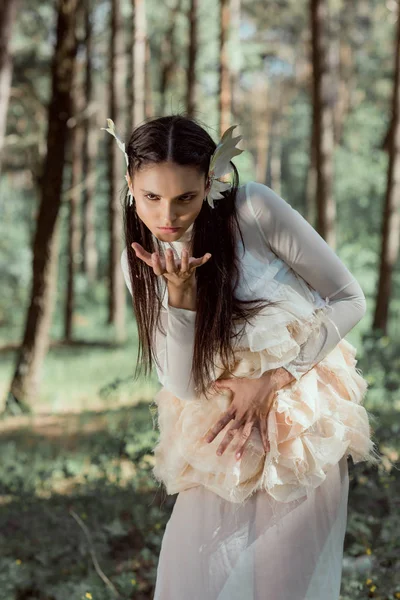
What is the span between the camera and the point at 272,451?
7.50 ft

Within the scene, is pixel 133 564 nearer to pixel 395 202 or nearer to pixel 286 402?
pixel 286 402

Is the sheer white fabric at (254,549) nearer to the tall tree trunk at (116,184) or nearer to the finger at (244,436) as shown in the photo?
the finger at (244,436)

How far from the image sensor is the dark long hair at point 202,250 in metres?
2.13

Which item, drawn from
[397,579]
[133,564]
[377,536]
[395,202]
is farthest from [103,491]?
[395,202]

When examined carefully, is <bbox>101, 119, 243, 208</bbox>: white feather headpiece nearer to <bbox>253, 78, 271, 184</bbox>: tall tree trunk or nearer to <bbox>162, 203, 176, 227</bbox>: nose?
<bbox>162, 203, 176, 227</bbox>: nose

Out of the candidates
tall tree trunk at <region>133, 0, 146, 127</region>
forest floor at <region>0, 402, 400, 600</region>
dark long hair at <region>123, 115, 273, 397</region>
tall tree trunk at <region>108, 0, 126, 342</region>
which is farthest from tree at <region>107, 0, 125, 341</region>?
dark long hair at <region>123, 115, 273, 397</region>

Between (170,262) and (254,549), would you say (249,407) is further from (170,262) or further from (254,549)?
(170,262)

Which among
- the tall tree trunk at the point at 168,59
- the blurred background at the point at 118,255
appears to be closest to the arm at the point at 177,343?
the blurred background at the point at 118,255

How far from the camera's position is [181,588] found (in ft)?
7.58

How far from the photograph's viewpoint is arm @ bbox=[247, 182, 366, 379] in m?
2.26

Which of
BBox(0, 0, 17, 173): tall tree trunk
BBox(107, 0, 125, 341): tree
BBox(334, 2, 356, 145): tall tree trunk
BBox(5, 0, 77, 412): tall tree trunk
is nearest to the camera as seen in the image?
BBox(0, 0, 17, 173): tall tree trunk

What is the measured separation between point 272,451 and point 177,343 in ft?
1.39

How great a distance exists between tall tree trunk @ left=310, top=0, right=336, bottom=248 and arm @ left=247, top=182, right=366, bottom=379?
9292 mm

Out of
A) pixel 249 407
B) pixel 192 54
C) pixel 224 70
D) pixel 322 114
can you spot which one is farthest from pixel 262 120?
pixel 249 407
